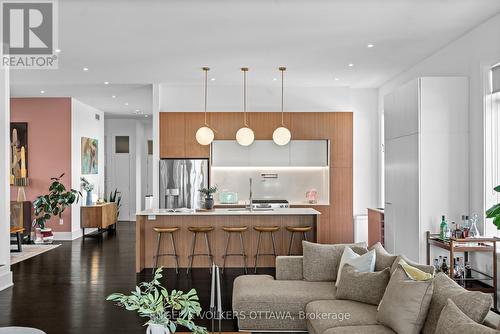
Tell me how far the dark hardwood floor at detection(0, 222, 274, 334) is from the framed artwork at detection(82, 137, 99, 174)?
2.83m

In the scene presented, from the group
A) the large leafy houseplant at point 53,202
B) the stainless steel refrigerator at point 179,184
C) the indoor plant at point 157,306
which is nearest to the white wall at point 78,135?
the large leafy houseplant at point 53,202

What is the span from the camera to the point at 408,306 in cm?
324

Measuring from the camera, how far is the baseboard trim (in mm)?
6507

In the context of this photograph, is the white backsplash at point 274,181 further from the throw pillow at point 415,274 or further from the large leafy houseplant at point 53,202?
the throw pillow at point 415,274

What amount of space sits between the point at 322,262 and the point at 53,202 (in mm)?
7561

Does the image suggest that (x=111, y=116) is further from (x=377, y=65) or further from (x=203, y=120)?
(x=377, y=65)

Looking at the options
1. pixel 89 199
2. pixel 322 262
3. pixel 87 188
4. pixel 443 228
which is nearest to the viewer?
pixel 322 262

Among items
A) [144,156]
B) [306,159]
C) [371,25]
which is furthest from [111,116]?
[371,25]

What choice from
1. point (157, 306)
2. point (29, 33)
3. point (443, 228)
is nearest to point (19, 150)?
point (29, 33)

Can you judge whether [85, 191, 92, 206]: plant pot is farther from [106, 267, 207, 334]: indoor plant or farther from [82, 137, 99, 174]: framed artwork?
[106, 267, 207, 334]: indoor plant

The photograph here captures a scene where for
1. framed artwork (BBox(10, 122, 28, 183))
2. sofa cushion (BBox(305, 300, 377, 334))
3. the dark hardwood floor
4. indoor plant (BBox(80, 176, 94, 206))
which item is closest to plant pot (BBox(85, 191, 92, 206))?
indoor plant (BBox(80, 176, 94, 206))

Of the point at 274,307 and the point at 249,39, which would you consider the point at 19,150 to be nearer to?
the point at 249,39

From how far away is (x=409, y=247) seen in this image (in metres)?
6.75

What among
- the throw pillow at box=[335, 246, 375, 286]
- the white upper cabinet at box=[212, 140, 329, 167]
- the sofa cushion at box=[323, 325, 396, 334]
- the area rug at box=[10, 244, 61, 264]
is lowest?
the area rug at box=[10, 244, 61, 264]
